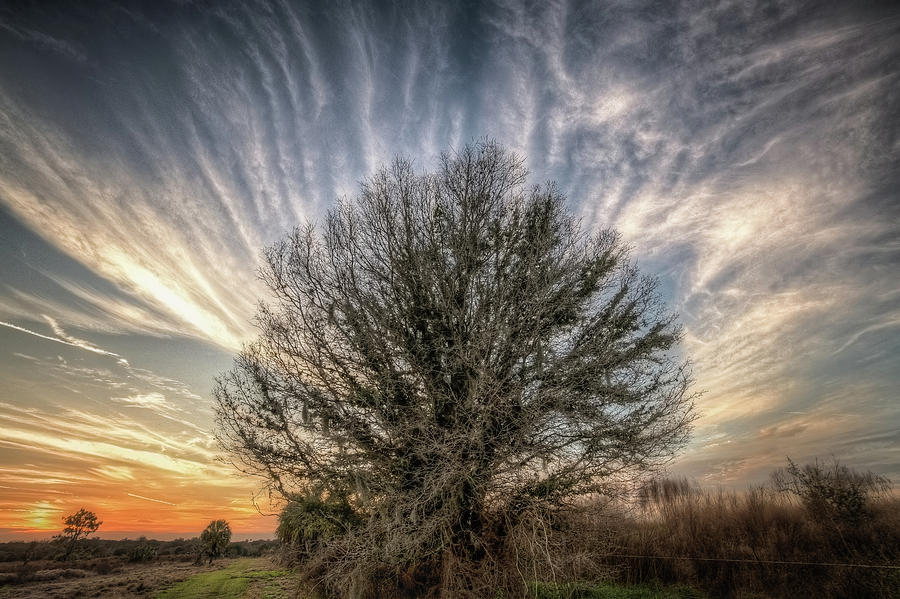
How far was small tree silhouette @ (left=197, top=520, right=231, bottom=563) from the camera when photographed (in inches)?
1789

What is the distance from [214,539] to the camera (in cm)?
4572

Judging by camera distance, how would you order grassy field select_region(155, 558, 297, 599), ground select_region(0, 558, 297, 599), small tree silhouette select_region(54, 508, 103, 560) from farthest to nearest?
small tree silhouette select_region(54, 508, 103, 560), ground select_region(0, 558, 297, 599), grassy field select_region(155, 558, 297, 599)

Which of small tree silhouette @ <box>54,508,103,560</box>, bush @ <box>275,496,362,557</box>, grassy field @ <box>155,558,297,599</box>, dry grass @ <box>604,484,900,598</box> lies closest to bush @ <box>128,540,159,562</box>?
small tree silhouette @ <box>54,508,103,560</box>

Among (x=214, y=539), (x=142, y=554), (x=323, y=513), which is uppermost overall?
(x=323, y=513)

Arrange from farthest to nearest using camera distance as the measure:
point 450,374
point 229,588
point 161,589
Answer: point 161,589 → point 229,588 → point 450,374

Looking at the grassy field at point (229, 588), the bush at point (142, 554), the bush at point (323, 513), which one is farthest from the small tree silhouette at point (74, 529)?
the bush at point (323, 513)

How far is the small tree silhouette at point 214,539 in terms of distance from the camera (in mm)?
45438

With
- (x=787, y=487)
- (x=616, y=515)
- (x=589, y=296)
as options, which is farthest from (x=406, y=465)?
(x=787, y=487)

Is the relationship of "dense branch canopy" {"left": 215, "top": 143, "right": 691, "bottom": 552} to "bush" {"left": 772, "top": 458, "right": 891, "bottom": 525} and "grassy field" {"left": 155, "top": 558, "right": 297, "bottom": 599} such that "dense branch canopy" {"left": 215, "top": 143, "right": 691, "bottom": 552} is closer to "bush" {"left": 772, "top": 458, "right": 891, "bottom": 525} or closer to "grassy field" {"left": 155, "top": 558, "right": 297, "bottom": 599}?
"bush" {"left": 772, "top": 458, "right": 891, "bottom": 525}

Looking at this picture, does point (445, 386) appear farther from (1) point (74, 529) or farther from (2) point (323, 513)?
(1) point (74, 529)

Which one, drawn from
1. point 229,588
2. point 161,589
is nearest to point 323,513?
point 229,588

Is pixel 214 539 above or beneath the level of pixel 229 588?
beneath

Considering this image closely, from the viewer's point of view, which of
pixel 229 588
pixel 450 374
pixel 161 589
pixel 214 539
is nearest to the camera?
pixel 450 374

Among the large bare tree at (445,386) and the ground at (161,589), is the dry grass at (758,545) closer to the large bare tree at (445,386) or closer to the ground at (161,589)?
the large bare tree at (445,386)
